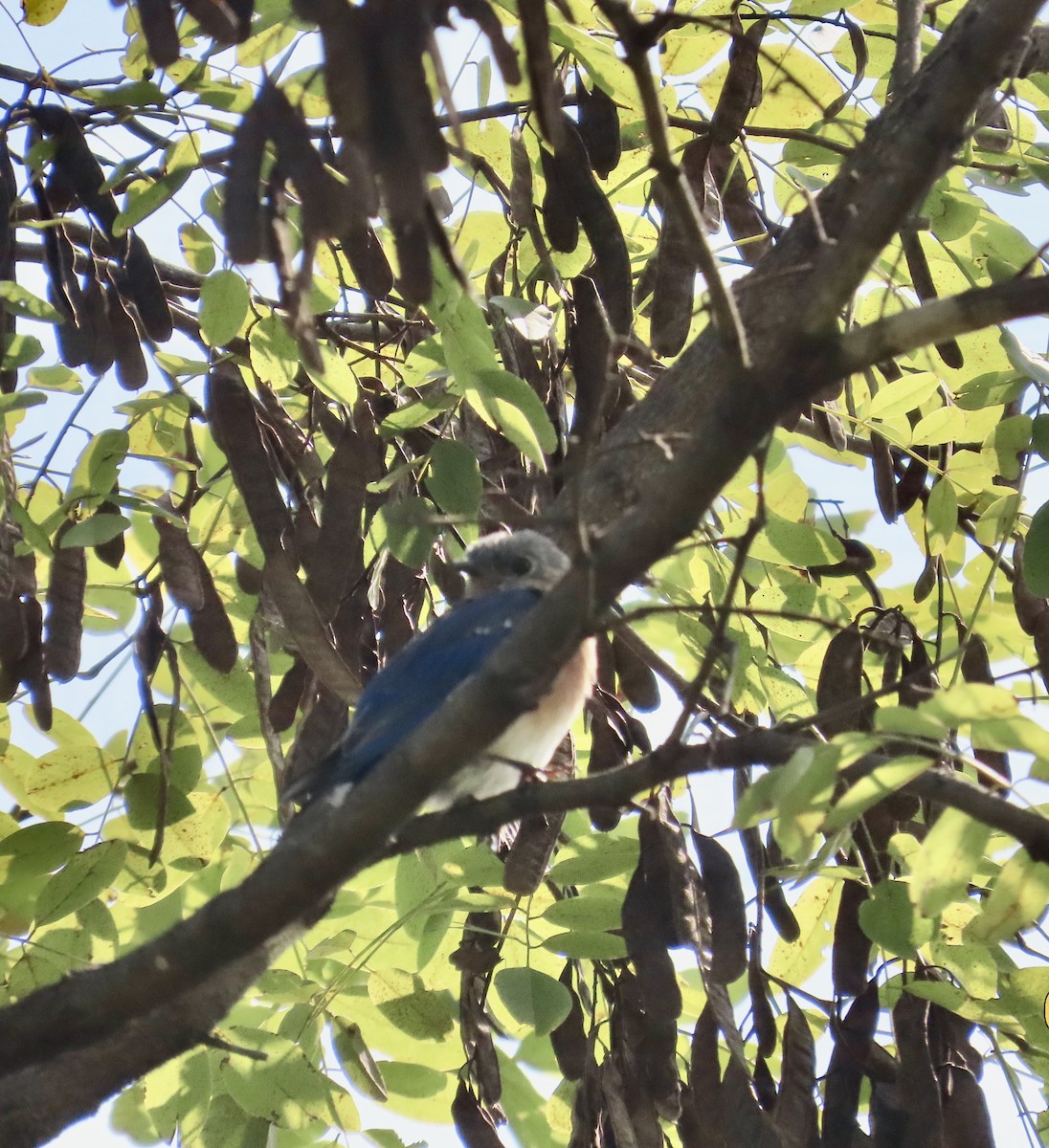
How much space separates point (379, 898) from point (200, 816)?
59 cm

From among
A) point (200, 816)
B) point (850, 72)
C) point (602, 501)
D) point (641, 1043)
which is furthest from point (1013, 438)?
point (200, 816)

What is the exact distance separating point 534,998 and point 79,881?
1.15 m

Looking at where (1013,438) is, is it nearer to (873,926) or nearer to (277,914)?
(873,926)

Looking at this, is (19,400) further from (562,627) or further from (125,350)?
(562,627)

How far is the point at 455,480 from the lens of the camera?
302cm

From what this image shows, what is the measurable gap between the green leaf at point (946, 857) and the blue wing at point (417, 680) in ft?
4.49

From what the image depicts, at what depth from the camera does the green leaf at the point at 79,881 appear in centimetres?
307

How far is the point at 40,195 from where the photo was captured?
3.22 m

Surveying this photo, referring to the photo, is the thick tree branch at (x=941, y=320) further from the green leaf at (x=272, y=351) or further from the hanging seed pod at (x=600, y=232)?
the green leaf at (x=272, y=351)

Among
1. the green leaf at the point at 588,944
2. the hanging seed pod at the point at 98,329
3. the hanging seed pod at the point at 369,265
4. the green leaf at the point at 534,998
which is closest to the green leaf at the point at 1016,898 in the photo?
the green leaf at the point at 588,944

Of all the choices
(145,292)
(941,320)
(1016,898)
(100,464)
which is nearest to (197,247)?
(145,292)

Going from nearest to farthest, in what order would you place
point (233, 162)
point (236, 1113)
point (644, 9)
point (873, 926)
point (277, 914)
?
point (233, 162) → point (277, 914) → point (873, 926) → point (236, 1113) → point (644, 9)

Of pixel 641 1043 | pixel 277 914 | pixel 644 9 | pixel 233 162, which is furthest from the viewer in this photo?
pixel 644 9

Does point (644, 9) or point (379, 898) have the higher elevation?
point (644, 9)
